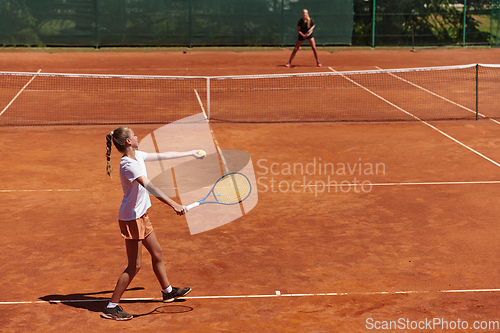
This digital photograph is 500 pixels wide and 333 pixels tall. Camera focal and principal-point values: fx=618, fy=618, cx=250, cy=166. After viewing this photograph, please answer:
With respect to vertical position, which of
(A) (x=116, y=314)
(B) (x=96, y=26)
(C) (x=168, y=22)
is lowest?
(A) (x=116, y=314)

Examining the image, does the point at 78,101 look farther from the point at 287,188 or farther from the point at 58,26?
the point at 58,26

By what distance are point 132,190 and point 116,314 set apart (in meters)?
1.14

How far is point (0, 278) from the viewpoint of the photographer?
21.2 ft

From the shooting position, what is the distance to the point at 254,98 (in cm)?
1772

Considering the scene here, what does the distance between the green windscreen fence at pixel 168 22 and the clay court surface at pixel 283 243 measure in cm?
1454

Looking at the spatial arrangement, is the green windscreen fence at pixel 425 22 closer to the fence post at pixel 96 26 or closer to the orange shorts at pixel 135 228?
the fence post at pixel 96 26

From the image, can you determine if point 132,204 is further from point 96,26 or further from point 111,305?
point 96,26

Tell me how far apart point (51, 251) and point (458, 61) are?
2113 cm

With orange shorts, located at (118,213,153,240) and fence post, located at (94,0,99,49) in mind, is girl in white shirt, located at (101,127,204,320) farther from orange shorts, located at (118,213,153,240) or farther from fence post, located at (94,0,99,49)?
fence post, located at (94,0,99,49)

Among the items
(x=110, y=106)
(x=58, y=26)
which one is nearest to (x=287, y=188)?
(x=110, y=106)

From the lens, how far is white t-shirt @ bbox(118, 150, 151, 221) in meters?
5.46

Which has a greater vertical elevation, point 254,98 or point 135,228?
point 254,98

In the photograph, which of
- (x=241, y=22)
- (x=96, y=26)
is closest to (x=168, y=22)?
(x=96, y=26)

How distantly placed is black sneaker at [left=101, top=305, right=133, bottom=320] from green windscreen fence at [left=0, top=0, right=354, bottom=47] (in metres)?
22.8
